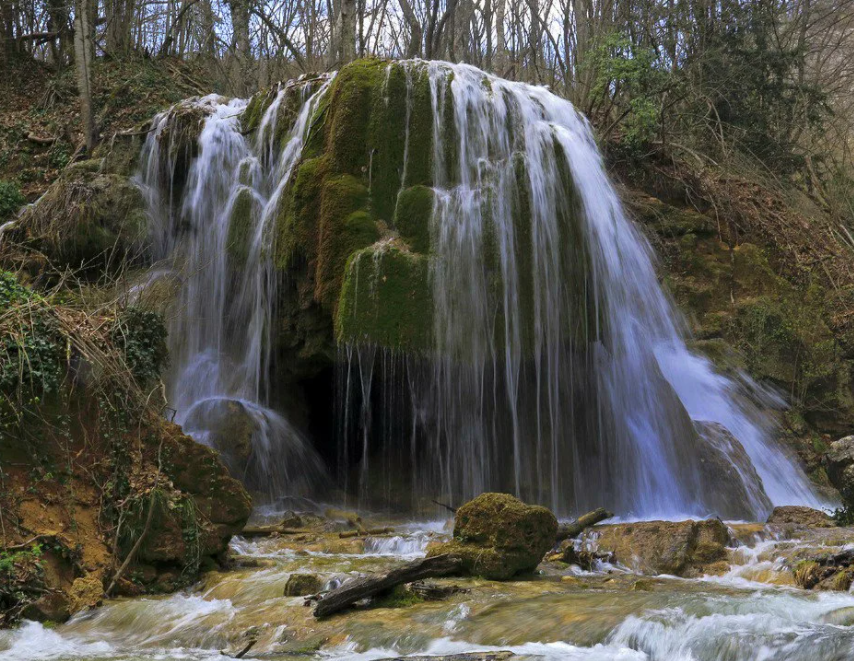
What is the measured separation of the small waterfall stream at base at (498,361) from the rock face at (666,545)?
2.97 metres

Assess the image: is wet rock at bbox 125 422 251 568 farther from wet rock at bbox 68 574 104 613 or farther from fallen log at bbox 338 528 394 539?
fallen log at bbox 338 528 394 539

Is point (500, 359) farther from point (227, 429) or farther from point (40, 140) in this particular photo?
point (40, 140)

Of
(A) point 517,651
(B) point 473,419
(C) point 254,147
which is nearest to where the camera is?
(A) point 517,651

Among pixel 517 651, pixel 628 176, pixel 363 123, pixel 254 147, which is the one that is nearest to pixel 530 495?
pixel 363 123

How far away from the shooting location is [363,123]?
37.8ft

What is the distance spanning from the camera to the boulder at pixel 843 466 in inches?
348

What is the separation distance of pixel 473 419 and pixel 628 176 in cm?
794

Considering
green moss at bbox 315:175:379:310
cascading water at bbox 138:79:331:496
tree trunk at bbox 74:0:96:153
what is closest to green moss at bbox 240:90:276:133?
cascading water at bbox 138:79:331:496

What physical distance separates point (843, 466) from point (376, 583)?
227 inches

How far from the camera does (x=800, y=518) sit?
901cm

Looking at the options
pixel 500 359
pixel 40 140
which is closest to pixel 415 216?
pixel 500 359

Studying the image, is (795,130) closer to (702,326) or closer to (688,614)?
(702,326)

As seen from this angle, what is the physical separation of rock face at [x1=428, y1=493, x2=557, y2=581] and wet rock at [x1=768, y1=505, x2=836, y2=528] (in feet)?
10.8

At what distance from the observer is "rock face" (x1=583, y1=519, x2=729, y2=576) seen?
7.13 meters
